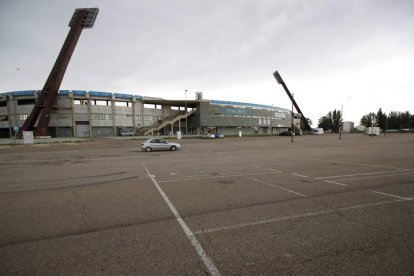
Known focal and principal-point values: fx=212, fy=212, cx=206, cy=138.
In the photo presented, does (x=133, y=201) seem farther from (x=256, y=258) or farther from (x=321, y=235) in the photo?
(x=321, y=235)

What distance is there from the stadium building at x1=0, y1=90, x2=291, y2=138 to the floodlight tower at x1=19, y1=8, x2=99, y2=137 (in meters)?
4.64

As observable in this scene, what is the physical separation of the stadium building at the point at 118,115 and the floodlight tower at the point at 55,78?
464 cm

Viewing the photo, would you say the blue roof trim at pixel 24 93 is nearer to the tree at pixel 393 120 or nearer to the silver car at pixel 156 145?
the silver car at pixel 156 145

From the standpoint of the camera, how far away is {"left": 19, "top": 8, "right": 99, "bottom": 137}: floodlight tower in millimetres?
47875

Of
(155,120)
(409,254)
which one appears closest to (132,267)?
(409,254)

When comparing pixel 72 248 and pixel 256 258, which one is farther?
pixel 72 248

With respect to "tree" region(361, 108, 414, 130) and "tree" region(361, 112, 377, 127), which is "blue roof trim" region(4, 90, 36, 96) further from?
"tree" region(361, 112, 377, 127)

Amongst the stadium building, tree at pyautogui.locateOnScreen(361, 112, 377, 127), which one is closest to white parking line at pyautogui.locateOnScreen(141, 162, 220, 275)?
the stadium building

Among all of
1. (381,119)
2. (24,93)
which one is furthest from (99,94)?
(381,119)

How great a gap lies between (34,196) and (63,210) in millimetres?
2217

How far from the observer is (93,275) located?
306cm

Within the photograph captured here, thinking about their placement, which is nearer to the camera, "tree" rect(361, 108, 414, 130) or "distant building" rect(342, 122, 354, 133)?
"distant building" rect(342, 122, 354, 133)

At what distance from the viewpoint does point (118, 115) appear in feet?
199

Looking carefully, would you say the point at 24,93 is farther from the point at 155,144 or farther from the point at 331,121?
the point at 331,121
